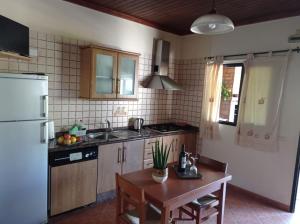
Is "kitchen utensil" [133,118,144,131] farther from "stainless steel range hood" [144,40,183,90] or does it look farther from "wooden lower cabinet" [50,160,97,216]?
"wooden lower cabinet" [50,160,97,216]

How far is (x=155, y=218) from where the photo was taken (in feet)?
5.85

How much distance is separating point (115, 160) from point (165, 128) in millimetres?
1224

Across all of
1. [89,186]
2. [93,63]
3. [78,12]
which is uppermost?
[78,12]

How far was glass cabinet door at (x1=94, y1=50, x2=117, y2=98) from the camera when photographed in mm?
2814

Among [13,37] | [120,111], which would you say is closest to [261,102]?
[120,111]

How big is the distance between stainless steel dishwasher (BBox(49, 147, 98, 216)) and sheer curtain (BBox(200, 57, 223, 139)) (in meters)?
1.89

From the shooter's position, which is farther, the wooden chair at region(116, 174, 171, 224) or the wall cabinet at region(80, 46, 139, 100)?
the wall cabinet at region(80, 46, 139, 100)

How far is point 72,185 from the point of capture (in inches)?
97.8

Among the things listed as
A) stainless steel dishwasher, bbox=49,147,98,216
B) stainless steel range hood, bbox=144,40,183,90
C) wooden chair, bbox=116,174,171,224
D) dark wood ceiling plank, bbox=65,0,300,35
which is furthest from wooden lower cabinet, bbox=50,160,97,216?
dark wood ceiling plank, bbox=65,0,300,35

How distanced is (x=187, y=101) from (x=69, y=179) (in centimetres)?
242

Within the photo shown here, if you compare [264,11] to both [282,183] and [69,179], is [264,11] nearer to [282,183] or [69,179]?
[282,183]

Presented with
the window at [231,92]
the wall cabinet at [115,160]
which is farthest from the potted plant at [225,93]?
the wall cabinet at [115,160]

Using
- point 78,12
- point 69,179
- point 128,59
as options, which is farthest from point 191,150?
point 78,12

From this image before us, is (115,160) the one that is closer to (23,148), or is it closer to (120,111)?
(120,111)
